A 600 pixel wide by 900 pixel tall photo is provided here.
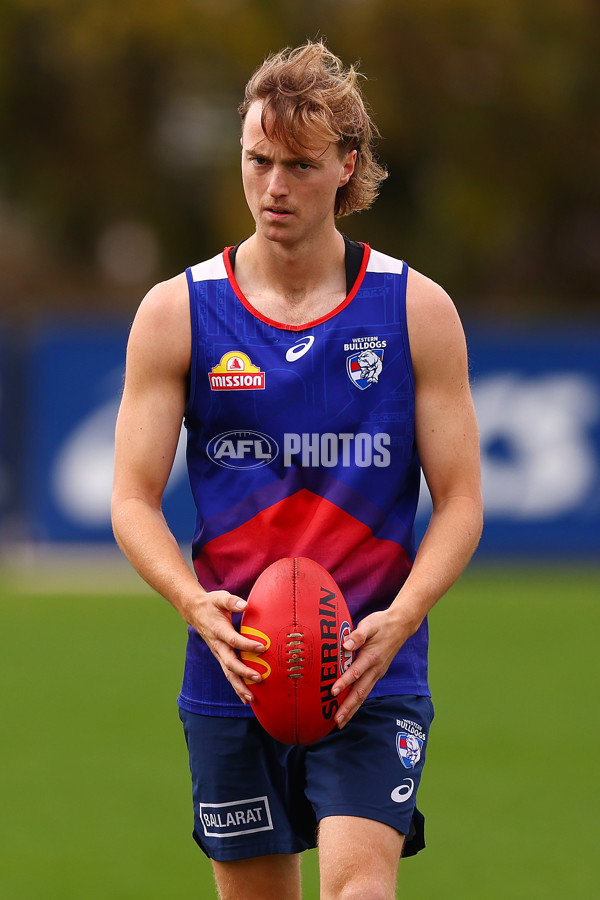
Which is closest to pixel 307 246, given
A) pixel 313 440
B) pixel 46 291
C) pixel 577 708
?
pixel 313 440

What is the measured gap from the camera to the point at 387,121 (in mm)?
27125

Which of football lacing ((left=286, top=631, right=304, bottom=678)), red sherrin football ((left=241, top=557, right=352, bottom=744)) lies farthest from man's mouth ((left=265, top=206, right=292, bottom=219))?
football lacing ((left=286, top=631, right=304, bottom=678))

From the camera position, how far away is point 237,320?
166 inches

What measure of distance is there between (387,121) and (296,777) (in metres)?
23.8

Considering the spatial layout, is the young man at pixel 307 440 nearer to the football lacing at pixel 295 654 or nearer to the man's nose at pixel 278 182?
the man's nose at pixel 278 182

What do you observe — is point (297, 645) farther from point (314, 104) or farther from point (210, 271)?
point (314, 104)

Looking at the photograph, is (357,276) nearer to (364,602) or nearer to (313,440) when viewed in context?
(313,440)

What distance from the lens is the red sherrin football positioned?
3932 mm

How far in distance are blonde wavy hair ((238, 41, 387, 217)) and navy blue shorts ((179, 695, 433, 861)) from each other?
1.53m

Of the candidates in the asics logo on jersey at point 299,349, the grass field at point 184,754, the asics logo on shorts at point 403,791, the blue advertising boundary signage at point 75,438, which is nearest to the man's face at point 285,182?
the asics logo on jersey at point 299,349

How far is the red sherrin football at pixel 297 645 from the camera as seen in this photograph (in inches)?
155

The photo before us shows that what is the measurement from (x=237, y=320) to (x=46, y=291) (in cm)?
2825

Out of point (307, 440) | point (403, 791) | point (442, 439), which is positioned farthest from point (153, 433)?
point (403, 791)

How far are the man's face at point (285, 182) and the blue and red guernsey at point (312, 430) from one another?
21 cm
